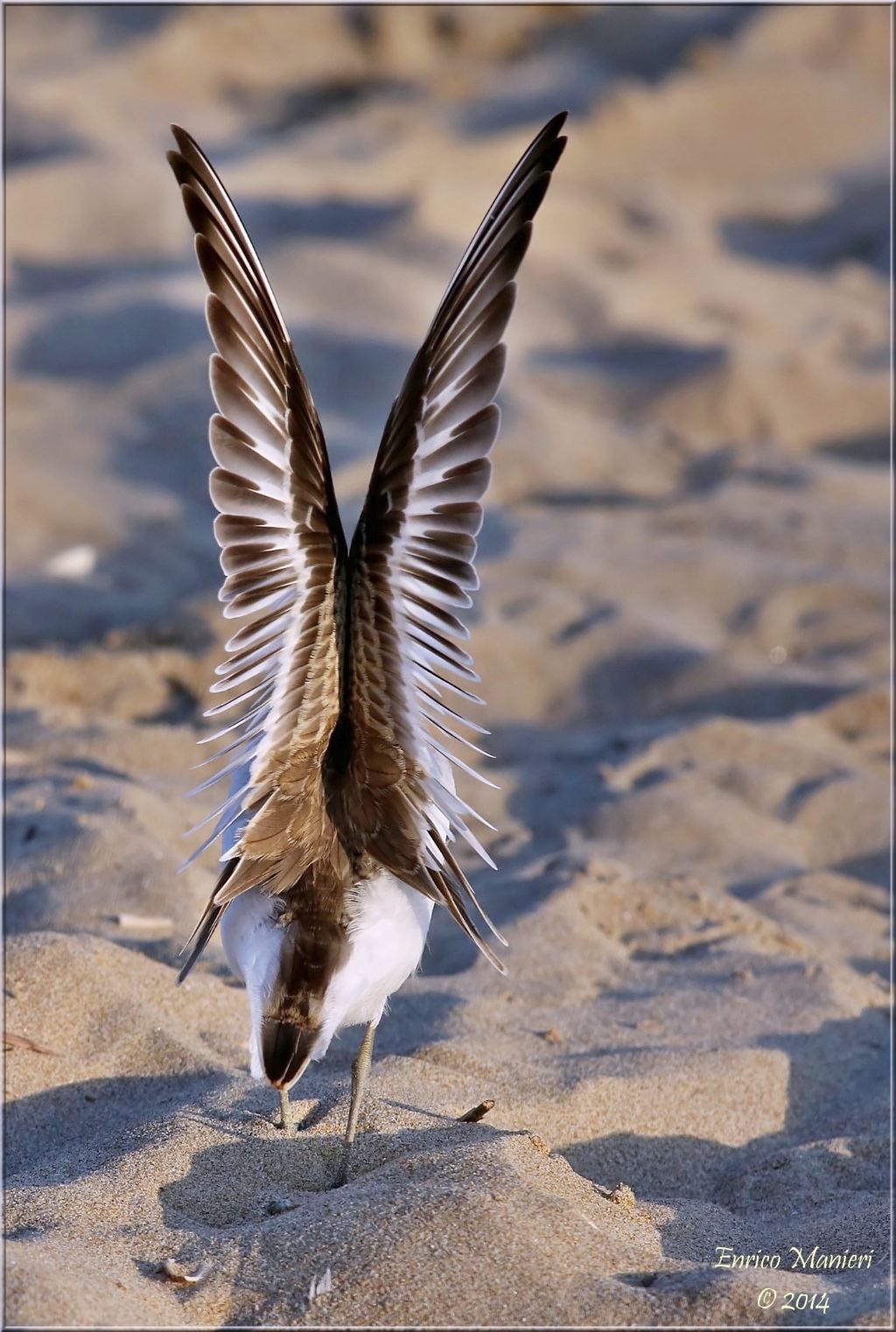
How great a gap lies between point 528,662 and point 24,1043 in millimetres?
3353

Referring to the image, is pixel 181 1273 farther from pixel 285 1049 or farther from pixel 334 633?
pixel 334 633

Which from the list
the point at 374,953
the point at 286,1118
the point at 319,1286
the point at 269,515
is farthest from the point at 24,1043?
the point at 269,515

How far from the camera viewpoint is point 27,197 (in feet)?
34.6

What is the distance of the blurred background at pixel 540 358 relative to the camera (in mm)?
6082

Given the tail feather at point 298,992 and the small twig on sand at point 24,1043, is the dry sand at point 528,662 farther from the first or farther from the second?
the tail feather at point 298,992

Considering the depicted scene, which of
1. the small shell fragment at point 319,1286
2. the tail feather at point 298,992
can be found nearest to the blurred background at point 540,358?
the tail feather at point 298,992

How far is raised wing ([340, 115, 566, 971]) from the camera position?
2941mm

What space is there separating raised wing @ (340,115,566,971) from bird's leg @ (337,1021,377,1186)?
0.42m

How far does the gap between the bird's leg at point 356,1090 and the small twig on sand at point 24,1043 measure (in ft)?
2.62

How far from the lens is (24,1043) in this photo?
3570mm

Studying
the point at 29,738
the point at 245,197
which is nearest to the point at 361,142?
the point at 245,197

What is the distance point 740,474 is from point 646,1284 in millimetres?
6100

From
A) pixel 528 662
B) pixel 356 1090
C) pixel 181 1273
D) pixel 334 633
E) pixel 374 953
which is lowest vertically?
pixel 181 1273

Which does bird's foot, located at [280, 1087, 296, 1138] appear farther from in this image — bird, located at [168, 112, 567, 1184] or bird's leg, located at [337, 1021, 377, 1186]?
bird's leg, located at [337, 1021, 377, 1186]
